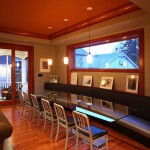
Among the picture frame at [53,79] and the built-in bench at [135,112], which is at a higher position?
the picture frame at [53,79]

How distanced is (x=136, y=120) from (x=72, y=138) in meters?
1.31

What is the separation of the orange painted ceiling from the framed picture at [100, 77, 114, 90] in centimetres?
175

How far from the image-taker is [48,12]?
144 inches

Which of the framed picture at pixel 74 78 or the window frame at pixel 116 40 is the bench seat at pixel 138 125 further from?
the framed picture at pixel 74 78

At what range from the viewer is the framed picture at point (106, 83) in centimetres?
435

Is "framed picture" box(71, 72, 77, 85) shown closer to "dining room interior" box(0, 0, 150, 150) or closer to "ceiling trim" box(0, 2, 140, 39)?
"dining room interior" box(0, 0, 150, 150)

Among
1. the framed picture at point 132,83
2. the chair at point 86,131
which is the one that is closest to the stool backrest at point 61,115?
the chair at point 86,131

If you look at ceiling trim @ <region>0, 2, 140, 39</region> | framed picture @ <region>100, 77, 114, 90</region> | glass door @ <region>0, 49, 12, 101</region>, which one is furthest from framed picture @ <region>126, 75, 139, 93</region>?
glass door @ <region>0, 49, 12, 101</region>

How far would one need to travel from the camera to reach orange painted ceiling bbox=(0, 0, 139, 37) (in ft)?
10.3

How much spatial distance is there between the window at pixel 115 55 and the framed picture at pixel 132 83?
0.29m

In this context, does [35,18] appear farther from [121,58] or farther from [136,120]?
[136,120]

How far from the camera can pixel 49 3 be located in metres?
3.19

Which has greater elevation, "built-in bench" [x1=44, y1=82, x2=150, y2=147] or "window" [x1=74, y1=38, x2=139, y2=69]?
"window" [x1=74, y1=38, x2=139, y2=69]

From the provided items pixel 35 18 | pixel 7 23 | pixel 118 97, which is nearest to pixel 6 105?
pixel 7 23
